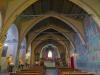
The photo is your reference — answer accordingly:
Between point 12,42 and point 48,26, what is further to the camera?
point 48,26

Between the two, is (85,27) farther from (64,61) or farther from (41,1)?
(64,61)

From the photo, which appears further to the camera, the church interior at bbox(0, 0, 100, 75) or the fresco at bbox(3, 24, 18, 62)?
the fresco at bbox(3, 24, 18, 62)

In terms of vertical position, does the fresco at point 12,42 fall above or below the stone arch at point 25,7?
below

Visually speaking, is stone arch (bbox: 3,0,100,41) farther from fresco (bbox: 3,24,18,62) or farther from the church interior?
fresco (bbox: 3,24,18,62)

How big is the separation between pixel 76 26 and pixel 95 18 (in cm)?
534

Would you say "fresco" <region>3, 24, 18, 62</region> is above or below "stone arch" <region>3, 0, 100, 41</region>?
below

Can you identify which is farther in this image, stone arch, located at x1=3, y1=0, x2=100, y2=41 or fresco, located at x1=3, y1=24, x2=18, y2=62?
fresco, located at x1=3, y1=24, x2=18, y2=62

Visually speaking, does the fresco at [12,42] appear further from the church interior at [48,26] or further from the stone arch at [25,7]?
the stone arch at [25,7]

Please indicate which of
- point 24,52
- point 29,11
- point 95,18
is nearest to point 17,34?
point 29,11

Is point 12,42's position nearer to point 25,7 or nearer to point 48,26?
point 48,26

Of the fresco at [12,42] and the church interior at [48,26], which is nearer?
the church interior at [48,26]

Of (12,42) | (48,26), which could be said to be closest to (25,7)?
(12,42)

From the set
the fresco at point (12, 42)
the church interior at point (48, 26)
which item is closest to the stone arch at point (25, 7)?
the church interior at point (48, 26)

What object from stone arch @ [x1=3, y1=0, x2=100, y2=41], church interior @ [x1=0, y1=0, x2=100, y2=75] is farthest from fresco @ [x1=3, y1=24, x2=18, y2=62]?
stone arch @ [x1=3, y1=0, x2=100, y2=41]
